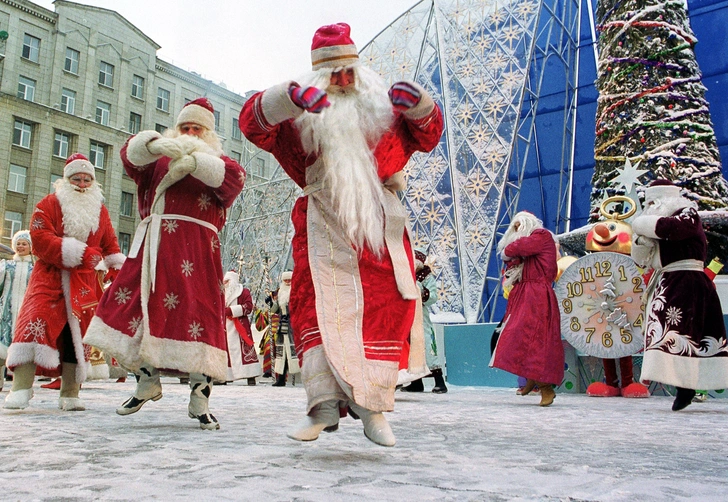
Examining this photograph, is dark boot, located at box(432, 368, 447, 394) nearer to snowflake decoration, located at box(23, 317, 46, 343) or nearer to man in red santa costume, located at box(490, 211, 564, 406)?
man in red santa costume, located at box(490, 211, 564, 406)

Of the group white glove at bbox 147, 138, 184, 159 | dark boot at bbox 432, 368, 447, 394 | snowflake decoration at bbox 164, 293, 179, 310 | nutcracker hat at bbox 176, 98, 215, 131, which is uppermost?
nutcracker hat at bbox 176, 98, 215, 131

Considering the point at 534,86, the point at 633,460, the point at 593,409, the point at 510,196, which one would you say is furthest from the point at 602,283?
the point at 534,86

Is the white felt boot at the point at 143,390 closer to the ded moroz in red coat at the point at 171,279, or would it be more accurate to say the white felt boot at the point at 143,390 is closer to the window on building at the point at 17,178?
the ded moroz in red coat at the point at 171,279

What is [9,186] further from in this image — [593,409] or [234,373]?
[593,409]

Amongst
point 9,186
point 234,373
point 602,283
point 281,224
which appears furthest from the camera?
point 9,186

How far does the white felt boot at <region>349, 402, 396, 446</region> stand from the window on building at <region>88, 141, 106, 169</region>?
90.9ft

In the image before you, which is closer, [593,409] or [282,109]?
[282,109]

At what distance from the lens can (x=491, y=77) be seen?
1296 cm

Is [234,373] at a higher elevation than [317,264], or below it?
below

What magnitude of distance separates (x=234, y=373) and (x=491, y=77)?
785 centimetres

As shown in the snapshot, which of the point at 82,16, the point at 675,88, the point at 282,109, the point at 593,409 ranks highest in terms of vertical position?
the point at 82,16

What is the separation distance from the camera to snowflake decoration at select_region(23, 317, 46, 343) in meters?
3.71

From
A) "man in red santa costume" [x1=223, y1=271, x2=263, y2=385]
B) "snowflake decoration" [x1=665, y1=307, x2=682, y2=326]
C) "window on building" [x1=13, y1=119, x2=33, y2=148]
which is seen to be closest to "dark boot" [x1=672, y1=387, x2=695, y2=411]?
"snowflake decoration" [x1=665, y1=307, x2=682, y2=326]

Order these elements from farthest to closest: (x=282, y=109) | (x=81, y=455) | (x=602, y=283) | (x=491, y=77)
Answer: (x=491, y=77), (x=602, y=283), (x=282, y=109), (x=81, y=455)
